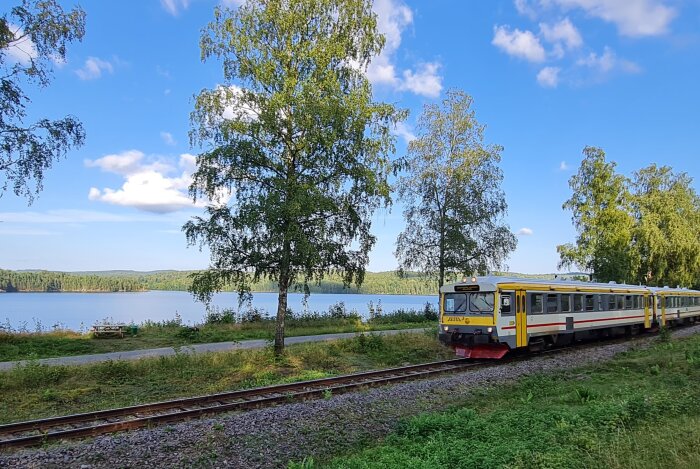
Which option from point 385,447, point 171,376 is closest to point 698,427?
point 385,447

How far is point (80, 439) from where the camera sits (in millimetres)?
8336

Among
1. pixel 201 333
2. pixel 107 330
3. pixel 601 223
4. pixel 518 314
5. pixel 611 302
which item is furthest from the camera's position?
pixel 601 223

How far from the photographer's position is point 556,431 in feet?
25.0

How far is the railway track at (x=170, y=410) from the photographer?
854 centimetres

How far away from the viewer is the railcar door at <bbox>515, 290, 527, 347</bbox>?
16.6 metres

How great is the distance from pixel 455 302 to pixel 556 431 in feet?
32.6

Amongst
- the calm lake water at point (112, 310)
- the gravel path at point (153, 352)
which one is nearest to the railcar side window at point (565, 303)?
the calm lake water at point (112, 310)

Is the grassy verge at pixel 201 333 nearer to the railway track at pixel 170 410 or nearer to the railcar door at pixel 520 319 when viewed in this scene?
the railway track at pixel 170 410

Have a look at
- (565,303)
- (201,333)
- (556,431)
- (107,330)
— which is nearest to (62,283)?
(107,330)

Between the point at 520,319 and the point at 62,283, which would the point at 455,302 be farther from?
the point at 62,283

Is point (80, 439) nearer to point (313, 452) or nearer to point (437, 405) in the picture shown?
point (313, 452)

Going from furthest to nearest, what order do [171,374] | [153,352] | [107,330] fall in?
[107,330]
[153,352]
[171,374]

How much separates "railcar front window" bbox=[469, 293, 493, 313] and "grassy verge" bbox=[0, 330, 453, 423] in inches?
124

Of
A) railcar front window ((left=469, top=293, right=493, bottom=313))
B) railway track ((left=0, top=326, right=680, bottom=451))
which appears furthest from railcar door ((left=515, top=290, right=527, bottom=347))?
railway track ((left=0, top=326, right=680, bottom=451))
